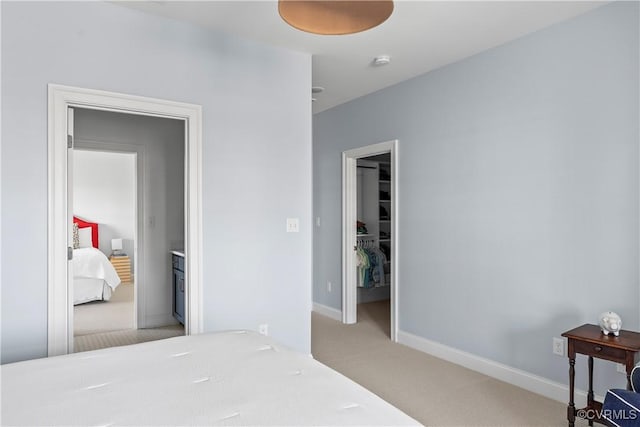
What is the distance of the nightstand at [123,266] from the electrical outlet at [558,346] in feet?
18.8

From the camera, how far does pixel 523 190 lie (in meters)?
2.99

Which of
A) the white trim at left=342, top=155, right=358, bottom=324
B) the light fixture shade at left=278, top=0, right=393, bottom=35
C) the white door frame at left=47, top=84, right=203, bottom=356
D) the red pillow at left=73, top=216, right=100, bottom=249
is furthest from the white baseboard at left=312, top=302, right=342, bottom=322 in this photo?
the light fixture shade at left=278, top=0, right=393, bottom=35

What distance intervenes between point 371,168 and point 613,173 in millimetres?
3581

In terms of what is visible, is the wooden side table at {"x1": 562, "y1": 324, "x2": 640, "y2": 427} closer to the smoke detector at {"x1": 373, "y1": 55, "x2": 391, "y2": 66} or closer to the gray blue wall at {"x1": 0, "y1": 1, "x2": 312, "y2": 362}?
the gray blue wall at {"x1": 0, "y1": 1, "x2": 312, "y2": 362}

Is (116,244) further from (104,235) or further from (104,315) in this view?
(104,315)

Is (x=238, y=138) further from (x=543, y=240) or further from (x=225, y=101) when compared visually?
(x=543, y=240)

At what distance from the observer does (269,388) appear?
1.38 meters

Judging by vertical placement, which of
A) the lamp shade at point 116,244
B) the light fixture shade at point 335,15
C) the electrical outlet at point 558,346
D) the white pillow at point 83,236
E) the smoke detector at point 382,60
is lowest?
the electrical outlet at point 558,346

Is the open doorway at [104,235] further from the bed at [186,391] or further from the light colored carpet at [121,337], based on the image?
the bed at [186,391]

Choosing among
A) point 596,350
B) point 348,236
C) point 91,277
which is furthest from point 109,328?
point 596,350

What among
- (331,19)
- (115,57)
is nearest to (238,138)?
(115,57)

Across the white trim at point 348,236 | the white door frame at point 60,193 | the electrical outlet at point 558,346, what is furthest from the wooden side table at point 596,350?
the white door frame at point 60,193

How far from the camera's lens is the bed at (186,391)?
1.18 meters

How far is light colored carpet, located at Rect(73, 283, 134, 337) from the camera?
14.1 feet
